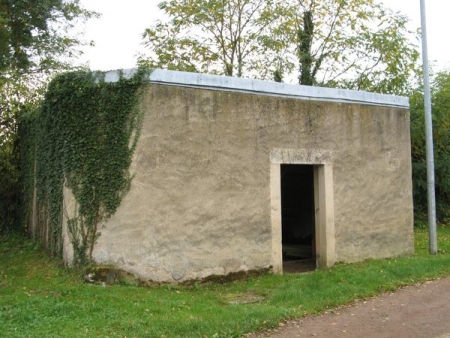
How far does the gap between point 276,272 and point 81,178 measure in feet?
13.1

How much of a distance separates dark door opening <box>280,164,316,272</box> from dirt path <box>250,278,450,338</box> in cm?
524

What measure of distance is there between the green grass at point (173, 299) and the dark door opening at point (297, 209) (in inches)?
122

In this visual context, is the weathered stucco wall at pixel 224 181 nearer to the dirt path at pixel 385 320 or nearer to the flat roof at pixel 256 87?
the flat roof at pixel 256 87

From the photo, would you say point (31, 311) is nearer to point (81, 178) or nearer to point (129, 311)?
point (129, 311)

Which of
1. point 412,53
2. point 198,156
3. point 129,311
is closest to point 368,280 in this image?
point 198,156

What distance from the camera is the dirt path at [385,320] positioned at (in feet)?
20.5

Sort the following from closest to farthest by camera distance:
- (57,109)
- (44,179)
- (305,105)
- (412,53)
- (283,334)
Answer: (283,334), (57,109), (305,105), (44,179), (412,53)

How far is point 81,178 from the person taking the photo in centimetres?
859

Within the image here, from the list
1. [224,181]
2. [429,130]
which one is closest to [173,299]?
[224,181]

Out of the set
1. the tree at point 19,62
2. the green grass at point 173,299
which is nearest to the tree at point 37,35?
the tree at point 19,62

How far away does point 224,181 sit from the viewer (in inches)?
356

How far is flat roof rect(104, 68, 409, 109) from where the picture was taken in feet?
28.1

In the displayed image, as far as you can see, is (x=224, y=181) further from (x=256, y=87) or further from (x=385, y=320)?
(x=385, y=320)

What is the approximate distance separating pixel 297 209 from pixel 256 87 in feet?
17.9
